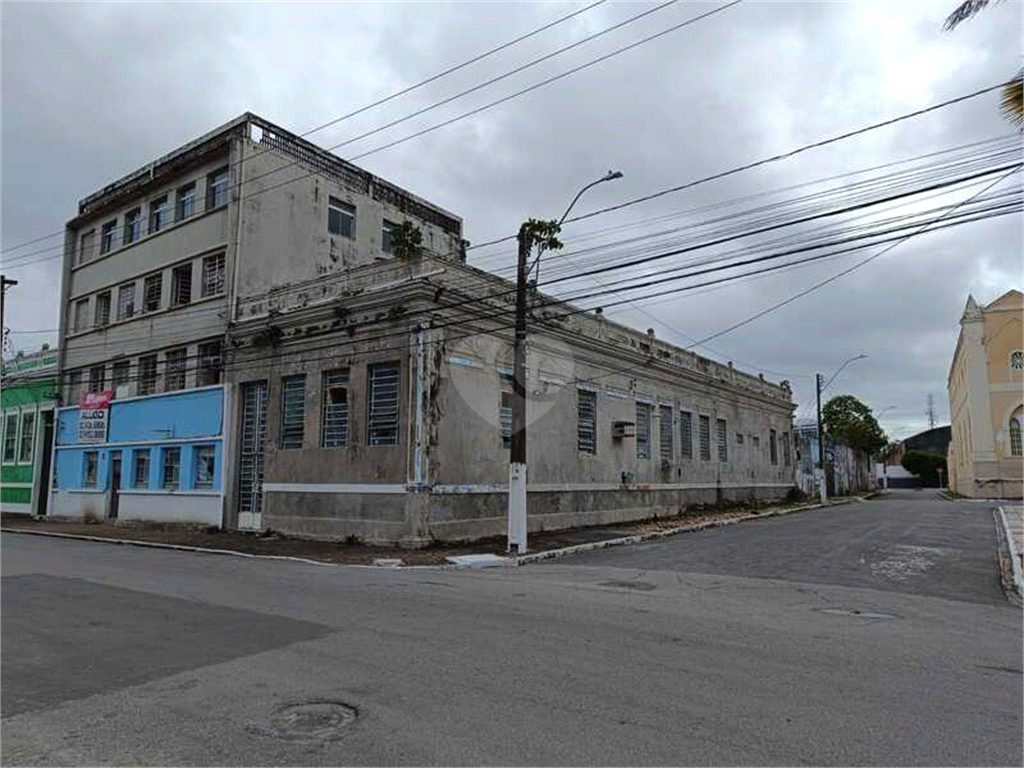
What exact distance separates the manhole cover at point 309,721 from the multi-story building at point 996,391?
52649 mm

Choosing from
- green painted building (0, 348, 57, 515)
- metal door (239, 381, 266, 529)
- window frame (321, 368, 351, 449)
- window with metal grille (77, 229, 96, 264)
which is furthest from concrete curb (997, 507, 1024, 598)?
green painted building (0, 348, 57, 515)

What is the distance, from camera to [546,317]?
24.3m

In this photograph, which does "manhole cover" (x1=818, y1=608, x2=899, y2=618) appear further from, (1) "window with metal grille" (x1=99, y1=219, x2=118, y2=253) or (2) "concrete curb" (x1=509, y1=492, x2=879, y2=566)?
(1) "window with metal grille" (x1=99, y1=219, x2=118, y2=253)

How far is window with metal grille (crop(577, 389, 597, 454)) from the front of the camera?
25.9 m

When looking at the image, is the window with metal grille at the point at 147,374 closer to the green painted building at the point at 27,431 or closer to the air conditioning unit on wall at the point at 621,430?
the green painted building at the point at 27,431

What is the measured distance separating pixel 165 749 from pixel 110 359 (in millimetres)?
30868

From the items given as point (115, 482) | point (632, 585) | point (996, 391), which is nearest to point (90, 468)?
point (115, 482)

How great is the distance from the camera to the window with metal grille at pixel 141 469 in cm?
2858

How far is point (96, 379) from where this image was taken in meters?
32.8

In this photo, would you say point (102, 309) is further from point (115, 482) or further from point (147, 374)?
point (115, 482)

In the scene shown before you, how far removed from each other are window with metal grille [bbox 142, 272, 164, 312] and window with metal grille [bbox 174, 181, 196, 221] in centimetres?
250

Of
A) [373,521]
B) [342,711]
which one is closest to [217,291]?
[373,521]

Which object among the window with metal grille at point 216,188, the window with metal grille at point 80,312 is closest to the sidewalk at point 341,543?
the window with metal grille at point 80,312

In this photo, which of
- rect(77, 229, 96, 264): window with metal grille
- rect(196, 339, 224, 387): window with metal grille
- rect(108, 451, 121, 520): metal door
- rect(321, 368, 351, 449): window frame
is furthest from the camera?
rect(77, 229, 96, 264): window with metal grille
